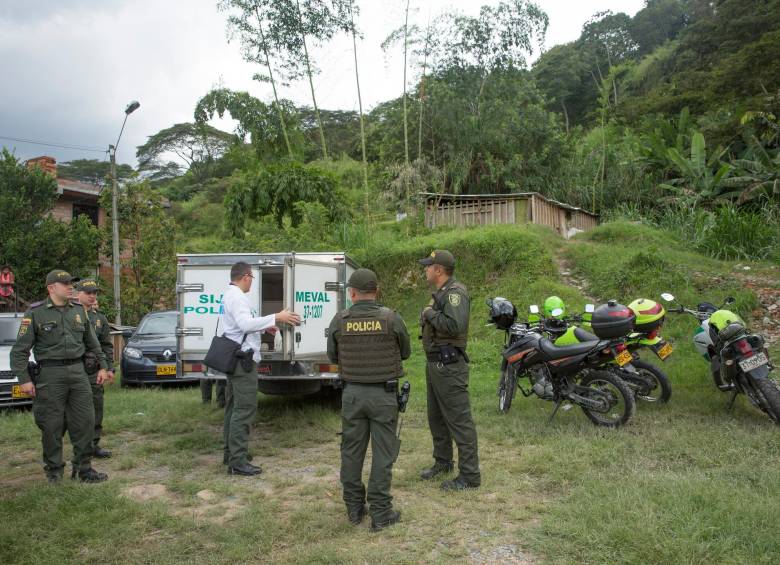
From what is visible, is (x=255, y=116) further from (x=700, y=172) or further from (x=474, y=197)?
(x=700, y=172)

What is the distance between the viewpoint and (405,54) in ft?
66.9

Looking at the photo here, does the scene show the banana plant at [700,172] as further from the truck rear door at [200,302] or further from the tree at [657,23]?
the tree at [657,23]

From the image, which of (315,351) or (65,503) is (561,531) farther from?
(315,351)

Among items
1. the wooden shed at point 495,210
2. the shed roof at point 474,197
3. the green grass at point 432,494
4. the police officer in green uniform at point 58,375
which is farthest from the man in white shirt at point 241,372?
the shed roof at point 474,197

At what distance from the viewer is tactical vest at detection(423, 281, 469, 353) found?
4730 mm

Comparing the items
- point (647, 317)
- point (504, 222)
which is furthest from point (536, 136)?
point (647, 317)

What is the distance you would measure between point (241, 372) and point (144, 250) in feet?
48.7

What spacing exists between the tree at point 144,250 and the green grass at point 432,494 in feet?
35.9

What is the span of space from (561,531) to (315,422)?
13.4 feet

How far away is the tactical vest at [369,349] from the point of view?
418cm

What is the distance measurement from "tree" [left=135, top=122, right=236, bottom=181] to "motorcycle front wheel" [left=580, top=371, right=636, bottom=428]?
41.8 meters

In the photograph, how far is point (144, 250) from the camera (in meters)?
18.8

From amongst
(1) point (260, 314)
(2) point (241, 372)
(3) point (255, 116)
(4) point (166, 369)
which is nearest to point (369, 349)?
(2) point (241, 372)

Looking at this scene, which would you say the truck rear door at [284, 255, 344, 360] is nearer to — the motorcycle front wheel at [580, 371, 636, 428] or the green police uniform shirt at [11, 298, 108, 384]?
the green police uniform shirt at [11, 298, 108, 384]
